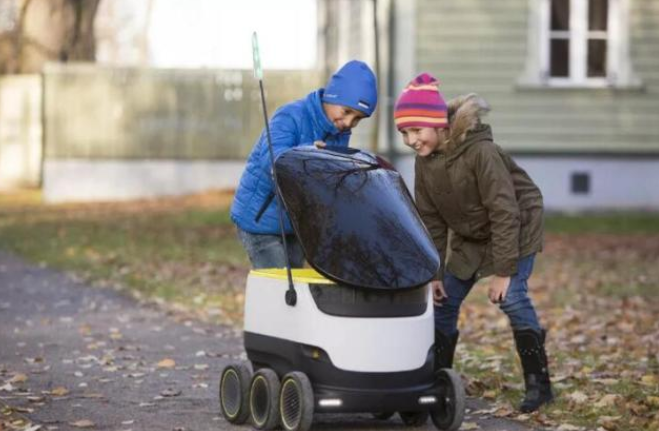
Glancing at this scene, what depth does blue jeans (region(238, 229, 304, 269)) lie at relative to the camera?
24.9 feet

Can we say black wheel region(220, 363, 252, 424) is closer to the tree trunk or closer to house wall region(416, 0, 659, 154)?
house wall region(416, 0, 659, 154)

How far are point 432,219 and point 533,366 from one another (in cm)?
88

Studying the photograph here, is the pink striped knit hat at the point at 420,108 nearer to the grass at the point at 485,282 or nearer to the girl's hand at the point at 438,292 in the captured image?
the girl's hand at the point at 438,292

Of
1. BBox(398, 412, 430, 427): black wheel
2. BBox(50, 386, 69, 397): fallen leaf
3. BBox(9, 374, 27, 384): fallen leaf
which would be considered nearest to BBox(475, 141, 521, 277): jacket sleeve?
BBox(398, 412, 430, 427): black wheel

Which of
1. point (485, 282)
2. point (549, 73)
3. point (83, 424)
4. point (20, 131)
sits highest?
point (549, 73)

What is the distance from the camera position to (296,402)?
6797 mm

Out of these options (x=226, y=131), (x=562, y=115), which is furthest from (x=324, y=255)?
(x=226, y=131)

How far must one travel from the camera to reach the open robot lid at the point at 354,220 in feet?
22.3

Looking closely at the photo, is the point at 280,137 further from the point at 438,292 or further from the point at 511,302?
the point at 511,302

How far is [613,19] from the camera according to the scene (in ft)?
76.9

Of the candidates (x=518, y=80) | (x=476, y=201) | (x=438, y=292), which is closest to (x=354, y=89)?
(x=476, y=201)

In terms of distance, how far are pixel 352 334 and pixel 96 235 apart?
1414cm

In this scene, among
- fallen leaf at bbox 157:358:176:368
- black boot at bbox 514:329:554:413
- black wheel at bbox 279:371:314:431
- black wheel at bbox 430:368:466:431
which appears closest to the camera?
black wheel at bbox 279:371:314:431

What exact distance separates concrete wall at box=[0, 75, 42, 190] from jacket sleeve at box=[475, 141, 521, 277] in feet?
87.0
